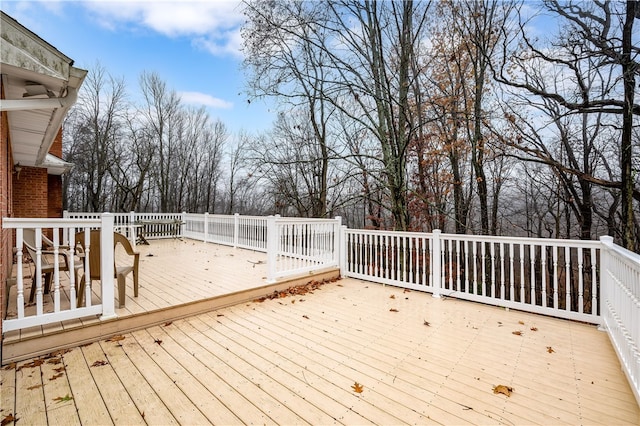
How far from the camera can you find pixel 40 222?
294 cm

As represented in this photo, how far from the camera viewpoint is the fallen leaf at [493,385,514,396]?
230 centimetres

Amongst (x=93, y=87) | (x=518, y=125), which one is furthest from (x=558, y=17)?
(x=93, y=87)

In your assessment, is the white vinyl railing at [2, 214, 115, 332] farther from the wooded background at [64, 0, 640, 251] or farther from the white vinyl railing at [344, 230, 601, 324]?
the wooded background at [64, 0, 640, 251]

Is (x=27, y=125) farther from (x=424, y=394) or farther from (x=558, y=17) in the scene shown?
(x=558, y=17)

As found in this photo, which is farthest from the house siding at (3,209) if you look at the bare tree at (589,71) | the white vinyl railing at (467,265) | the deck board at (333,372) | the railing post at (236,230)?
the bare tree at (589,71)

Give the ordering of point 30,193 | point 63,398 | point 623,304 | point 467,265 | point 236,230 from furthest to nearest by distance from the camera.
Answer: point 236,230 → point 30,193 → point 467,265 → point 623,304 → point 63,398

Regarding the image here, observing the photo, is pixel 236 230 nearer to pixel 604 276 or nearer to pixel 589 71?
pixel 604 276

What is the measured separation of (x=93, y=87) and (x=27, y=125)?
1428 centimetres

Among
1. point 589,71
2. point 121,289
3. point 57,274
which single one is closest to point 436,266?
point 121,289

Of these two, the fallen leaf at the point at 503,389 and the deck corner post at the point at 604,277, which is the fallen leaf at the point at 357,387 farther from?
the deck corner post at the point at 604,277

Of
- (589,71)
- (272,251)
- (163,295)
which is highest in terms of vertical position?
(589,71)

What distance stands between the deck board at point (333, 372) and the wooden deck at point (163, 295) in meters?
0.09

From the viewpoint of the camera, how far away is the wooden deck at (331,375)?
80.7 inches

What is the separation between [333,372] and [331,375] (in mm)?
52
